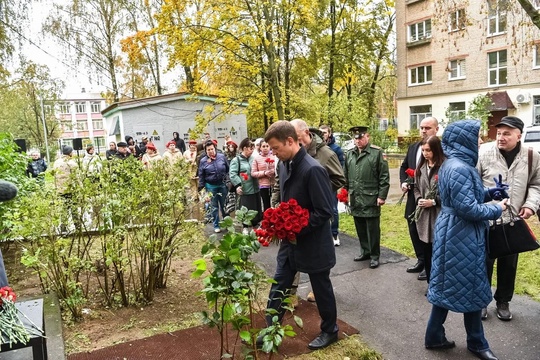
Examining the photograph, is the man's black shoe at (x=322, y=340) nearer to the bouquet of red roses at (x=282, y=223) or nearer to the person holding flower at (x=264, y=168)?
the bouquet of red roses at (x=282, y=223)

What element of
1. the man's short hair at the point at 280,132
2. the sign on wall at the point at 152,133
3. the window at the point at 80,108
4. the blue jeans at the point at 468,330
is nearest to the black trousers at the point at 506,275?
the blue jeans at the point at 468,330

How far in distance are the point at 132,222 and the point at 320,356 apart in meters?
2.40

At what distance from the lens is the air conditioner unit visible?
22922mm

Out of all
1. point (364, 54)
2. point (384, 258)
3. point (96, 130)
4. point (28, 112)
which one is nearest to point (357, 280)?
point (384, 258)

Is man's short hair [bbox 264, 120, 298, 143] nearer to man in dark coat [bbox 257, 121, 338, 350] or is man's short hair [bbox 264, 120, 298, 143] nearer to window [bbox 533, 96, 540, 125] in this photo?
man in dark coat [bbox 257, 121, 338, 350]

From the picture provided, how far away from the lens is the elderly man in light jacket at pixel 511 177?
12.4ft

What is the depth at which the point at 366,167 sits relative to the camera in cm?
554

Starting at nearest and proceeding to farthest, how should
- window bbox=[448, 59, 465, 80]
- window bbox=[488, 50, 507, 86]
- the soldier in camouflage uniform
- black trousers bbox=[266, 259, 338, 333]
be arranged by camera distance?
black trousers bbox=[266, 259, 338, 333] → the soldier in camouflage uniform → window bbox=[488, 50, 507, 86] → window bbox=[448, 59, 465, 80]

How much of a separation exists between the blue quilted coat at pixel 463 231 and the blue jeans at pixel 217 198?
505cm

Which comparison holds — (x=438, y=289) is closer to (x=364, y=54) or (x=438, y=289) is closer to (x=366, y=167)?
(x=366, y=167)

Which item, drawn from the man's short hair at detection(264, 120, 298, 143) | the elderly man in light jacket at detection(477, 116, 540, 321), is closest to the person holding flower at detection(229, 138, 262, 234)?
the man's short hair at detection(264, 120, 298, 143)

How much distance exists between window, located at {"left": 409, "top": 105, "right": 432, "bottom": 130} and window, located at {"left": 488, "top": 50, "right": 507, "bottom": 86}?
4.77 meters

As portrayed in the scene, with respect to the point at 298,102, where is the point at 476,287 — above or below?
below

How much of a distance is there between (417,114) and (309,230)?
29.2 m
